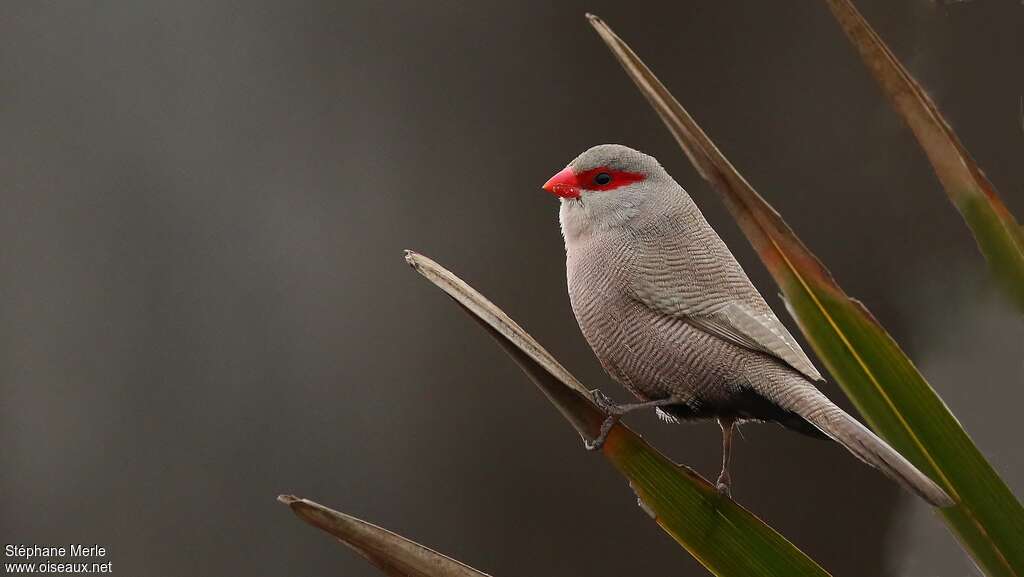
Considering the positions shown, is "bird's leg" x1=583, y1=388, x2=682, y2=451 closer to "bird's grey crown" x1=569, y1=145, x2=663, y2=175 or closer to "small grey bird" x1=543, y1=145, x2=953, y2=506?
"small grey bird" x1=543, y1=145, x2=953, y2=506

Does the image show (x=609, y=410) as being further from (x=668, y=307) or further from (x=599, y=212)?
(x=599, y=212)

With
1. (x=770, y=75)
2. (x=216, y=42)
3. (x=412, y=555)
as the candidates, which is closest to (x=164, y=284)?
(x=216, y=42)

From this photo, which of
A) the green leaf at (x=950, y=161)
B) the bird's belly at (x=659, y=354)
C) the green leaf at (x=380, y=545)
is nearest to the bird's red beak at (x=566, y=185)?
the bird's belly at (x=659, y=354)

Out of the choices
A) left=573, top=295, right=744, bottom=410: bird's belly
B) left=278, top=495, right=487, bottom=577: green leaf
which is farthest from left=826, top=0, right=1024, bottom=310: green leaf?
left=278, top=495, right=487, bottom=577: green leaf

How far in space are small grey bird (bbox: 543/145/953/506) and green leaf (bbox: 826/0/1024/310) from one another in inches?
7.1

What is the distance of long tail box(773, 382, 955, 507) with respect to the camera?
634 millimetres

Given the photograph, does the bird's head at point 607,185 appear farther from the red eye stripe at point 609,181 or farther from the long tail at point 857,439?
the long tail at point 857,439

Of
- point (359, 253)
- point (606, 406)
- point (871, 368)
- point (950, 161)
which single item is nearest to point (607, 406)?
point (606, 406)

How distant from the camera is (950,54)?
1656 millimetres

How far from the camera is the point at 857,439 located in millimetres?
716

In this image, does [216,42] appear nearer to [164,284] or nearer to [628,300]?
[164,284]

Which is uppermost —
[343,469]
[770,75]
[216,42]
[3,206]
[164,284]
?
[216,42]

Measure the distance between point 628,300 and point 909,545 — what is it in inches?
42.7

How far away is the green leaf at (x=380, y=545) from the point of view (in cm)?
68
